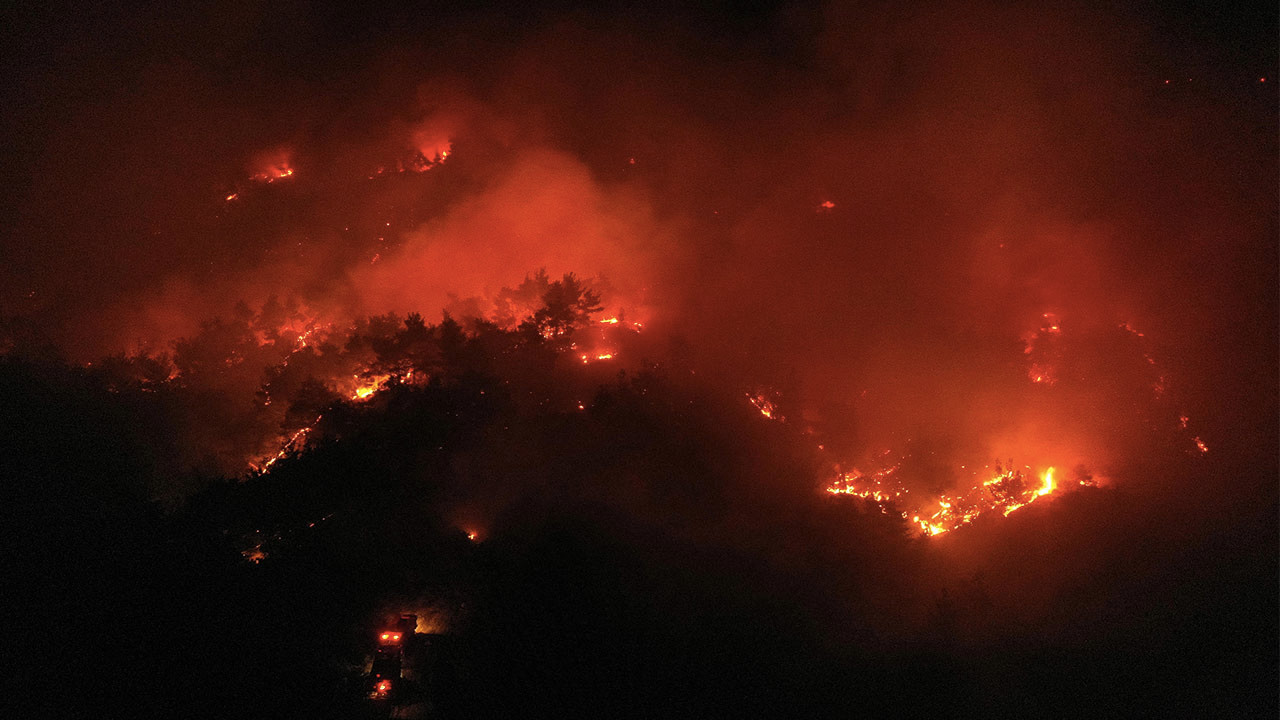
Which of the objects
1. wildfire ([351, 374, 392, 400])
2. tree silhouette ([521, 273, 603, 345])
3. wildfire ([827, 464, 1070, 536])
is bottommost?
wildfire ([827, 464, 1070, 536])

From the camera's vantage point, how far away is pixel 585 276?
2264cm

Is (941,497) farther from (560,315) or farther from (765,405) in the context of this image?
(560,315)

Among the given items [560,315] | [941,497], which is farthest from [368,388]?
[941,497]

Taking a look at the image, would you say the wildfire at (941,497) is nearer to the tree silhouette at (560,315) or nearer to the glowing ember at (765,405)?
the glowing ember at (765,405)

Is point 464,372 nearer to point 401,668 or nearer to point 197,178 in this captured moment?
point 401,668

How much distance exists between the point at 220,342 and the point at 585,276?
1206 centimetres

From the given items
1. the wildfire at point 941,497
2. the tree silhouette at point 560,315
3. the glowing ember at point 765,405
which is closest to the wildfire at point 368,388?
the tree silhouette at point 560,315

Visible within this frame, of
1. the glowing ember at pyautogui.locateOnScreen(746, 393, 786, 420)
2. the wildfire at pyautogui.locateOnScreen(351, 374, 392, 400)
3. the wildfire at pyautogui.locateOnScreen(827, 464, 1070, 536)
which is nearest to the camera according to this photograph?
the wildfire at pyautogui.locateOnScreen(351, 374, 392, 400)

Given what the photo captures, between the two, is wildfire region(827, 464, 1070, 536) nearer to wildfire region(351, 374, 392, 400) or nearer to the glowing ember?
the glowing ember

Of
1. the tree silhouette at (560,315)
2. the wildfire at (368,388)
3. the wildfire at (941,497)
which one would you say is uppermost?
the tree silhouette at (560,315)

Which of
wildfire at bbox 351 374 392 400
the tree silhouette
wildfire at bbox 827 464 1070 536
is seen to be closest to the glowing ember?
wildfire at bbox 827 464 1070 536

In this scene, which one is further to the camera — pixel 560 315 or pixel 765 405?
pixel 765 405

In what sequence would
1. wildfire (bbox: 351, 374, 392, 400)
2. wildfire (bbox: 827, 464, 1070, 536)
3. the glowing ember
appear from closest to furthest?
wildfire (bbox: 351, 374, 392, 400) < the glowing ember < wildfire (bbox: 827, 464, 1070, 536)

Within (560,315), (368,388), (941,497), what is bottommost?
(941,497)
